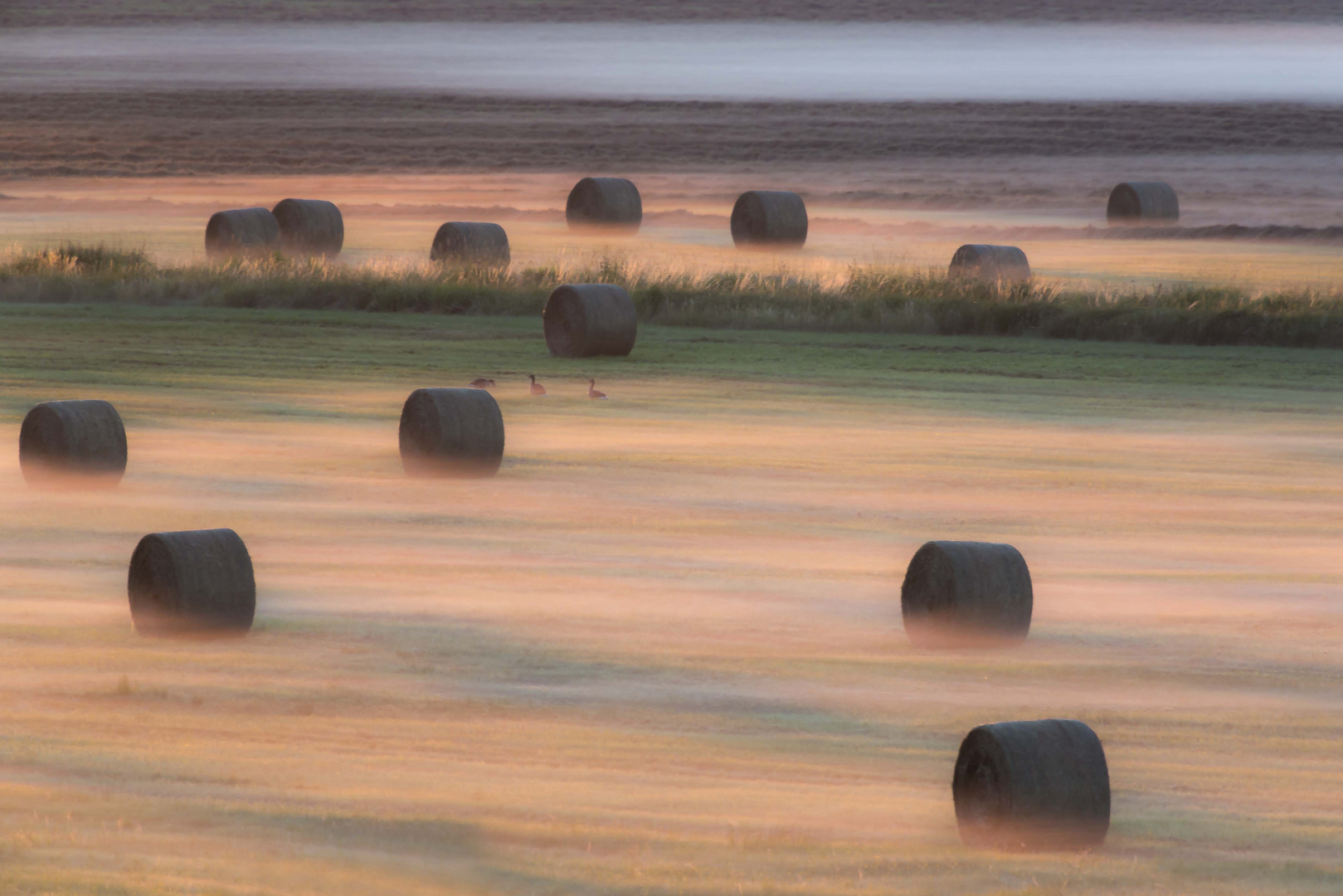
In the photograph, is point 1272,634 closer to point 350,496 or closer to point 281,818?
point 281,818

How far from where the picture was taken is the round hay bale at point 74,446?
14.2 m

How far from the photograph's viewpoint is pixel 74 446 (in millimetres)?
14180

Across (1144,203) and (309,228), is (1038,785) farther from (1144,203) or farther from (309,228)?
(1144,203)

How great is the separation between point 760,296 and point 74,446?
537 inches

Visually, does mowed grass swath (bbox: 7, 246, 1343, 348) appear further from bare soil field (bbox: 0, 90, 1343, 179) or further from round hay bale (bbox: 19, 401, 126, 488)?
bare soil field (bbox: 0, 90, 1343, 179)

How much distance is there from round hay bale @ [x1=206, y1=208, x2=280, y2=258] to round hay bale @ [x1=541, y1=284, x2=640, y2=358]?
439 inches

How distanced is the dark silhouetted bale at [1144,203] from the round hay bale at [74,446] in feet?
105

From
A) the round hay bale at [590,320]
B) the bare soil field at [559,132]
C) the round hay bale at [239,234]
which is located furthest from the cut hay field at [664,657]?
the bare soil field at [559,132]

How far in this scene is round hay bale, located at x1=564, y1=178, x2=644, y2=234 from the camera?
39375 mm

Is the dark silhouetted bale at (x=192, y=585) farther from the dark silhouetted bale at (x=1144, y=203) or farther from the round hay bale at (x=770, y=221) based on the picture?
the dark silhouetted bale at (x=1144, y=203)

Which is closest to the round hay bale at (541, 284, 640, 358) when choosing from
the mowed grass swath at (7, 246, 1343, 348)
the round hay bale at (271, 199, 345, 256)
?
the mowed grass swath at (7, 246, 1343, 348)

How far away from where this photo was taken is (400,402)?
19297mm

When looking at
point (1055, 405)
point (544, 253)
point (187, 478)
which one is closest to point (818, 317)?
point (1055, 405)

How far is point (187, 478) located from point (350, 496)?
4.70ft
